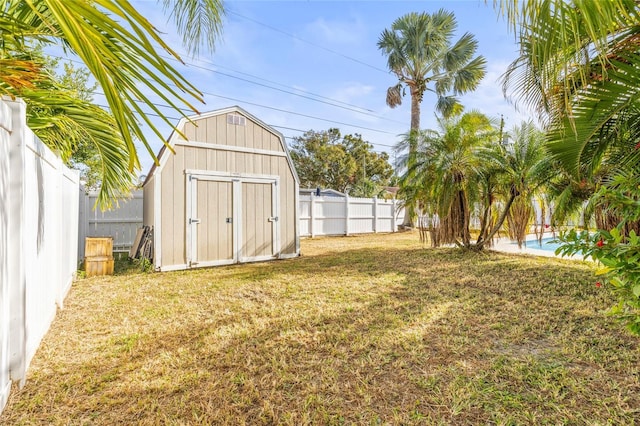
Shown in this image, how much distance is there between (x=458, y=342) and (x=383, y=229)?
37.9 feet

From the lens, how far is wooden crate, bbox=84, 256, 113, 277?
552cm

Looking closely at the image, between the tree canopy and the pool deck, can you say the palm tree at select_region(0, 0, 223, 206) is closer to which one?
A: the pool deck

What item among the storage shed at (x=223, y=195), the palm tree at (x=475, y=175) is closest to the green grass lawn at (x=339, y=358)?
the storage shed at (x=223, y=195)

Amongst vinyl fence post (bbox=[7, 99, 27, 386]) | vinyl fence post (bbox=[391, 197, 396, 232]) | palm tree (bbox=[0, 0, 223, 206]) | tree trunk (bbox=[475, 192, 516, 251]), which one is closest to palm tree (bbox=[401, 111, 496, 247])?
tree trunk (bbox=[475, 192, 516, 251])

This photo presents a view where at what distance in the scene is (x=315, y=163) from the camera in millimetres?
24547

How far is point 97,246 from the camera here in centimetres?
570

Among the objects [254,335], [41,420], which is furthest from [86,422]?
[254,335]

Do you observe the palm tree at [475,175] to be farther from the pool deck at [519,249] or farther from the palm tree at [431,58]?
the palm tree at [431,58]

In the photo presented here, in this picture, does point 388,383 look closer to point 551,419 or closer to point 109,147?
point 551,419

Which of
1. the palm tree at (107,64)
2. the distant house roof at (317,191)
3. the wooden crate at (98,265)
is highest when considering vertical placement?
the distant house roof at (317,191)

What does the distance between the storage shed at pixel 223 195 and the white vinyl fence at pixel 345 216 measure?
4.42 metres

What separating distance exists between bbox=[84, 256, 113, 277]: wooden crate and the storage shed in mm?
799

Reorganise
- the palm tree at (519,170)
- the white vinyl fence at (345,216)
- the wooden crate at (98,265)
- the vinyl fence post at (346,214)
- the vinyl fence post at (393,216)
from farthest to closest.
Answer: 1. the vinyl fence post at (393,216)
2. the vinyl fence post at (346,214)
3. the white vinyl fence at (345,216)
4. the palm tree at (519,170)
5. the wooden crate at (98,265)

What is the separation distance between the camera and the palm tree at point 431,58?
42.8 ft
